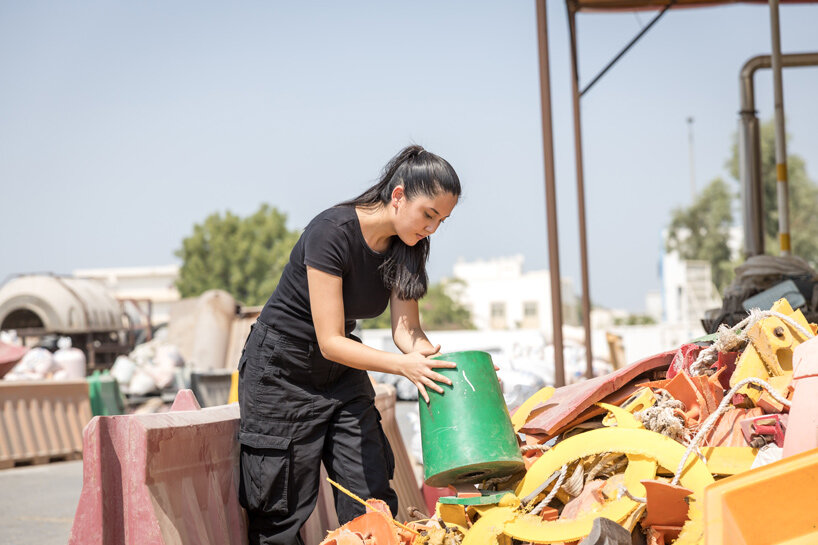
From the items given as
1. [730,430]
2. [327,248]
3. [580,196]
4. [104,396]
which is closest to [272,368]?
[327,248]

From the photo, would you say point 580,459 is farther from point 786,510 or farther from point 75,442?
point 75,442

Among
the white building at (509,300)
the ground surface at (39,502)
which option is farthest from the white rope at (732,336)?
the white building at (509,300)

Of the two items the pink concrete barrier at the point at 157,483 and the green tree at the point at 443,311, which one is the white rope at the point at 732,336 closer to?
the pink concrete barrier at the point at 157,483

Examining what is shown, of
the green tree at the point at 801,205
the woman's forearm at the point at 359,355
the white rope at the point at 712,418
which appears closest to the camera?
the white rope at the point at 712,418

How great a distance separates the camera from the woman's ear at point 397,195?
10.3 feet

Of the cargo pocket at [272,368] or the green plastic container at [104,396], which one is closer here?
the cargo pocket at [272,368]

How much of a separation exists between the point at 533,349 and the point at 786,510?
35.6 feet

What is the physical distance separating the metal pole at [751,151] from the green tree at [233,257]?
46137mm

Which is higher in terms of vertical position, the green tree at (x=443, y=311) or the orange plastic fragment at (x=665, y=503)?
the orange plastic fragment at (x=665, y=503)

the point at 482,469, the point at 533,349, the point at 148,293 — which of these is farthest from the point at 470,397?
the point at 148,293

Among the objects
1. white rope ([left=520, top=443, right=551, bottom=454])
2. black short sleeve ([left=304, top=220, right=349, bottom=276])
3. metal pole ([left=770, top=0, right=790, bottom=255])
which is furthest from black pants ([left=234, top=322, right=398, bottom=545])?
metal pole ([left=770, top=0, right=790, bottom=255])

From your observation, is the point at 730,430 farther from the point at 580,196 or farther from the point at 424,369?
the point at 580,196

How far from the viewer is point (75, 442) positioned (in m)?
9.88

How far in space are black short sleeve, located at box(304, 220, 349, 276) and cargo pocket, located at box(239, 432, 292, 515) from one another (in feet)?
2.24
